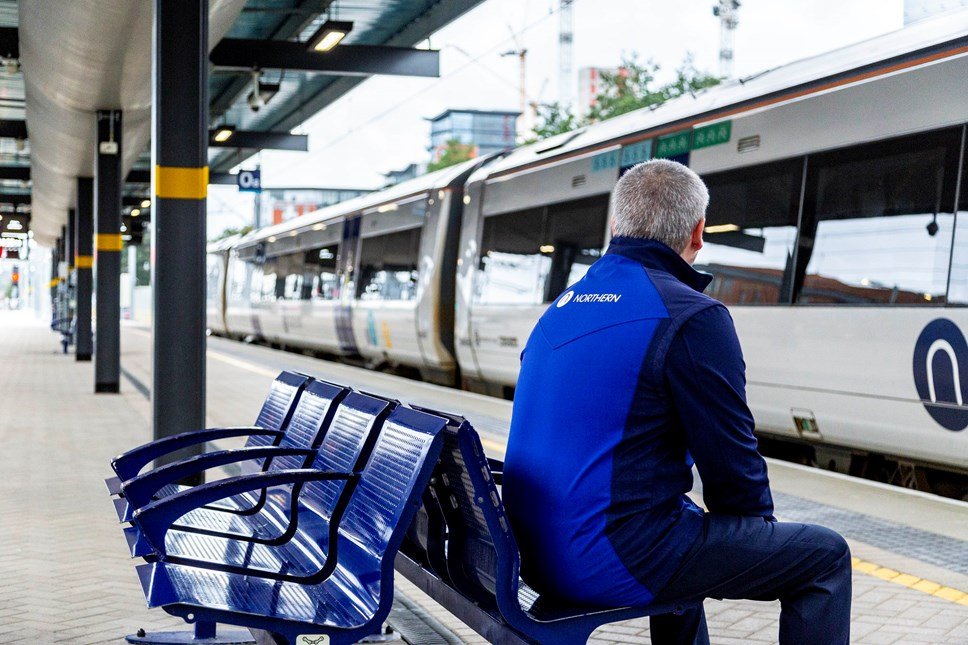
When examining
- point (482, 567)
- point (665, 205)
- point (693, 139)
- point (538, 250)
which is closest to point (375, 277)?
point (538, 250)

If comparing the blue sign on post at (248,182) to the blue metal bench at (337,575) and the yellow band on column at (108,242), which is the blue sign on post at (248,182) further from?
the blue metal bench at (337,575)

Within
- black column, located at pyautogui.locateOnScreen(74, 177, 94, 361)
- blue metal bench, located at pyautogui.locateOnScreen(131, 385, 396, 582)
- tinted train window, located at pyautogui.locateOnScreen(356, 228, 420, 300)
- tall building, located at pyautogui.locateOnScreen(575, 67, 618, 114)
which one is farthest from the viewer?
tall building, located at pyautogui.locateOnScreen(575, 67, 618, 114)

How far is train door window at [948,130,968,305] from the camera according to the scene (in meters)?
6.68

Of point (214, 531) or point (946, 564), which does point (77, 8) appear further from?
point (946, 564)

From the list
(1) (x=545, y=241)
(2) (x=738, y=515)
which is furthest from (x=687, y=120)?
(2) (x=738, y=515)

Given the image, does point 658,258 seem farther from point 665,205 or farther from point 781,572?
point 781,572

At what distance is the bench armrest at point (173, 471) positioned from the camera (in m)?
3.63

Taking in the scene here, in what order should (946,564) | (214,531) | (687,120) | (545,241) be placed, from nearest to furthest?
(214,531) → (946,564) → (687,120) → (545,241)

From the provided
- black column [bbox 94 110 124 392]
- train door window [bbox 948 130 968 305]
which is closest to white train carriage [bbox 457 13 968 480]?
train door window [bbox 948 130 968 305]

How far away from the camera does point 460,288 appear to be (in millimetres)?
14758

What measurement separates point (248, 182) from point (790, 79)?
56.5ft

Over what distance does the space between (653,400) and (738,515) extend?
16.1 inches

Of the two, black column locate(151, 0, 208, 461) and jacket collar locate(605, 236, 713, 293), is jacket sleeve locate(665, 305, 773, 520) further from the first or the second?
black column locate(151, 0, 208, 461)

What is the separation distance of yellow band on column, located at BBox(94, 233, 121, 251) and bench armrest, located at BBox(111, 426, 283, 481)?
40.0ft
